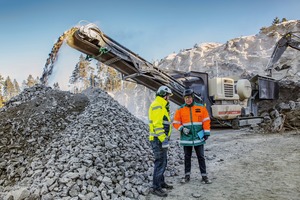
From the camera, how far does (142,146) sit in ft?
18.7

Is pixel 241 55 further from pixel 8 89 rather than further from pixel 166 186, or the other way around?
pixel 8 89

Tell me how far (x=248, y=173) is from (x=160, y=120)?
214 cm

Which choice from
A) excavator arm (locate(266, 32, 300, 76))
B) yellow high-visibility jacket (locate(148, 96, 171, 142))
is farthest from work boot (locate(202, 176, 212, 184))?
excavator arm (locate(266, 32, 300, 76))

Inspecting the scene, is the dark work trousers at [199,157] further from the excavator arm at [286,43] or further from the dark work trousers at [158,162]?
the excavator arm at [286,43]

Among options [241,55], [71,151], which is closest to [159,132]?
[71,151]

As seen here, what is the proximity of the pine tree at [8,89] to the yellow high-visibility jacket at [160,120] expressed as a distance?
52.6m

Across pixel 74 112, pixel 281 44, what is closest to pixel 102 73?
pixel 281 44

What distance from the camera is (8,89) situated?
1959 inches

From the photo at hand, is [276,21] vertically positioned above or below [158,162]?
above

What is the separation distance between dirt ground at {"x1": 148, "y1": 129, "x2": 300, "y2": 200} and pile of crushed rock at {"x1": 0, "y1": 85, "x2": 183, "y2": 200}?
682 mm

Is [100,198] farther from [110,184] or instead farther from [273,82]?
[273,82]

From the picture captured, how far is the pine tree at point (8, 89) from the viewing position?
49.2 metres

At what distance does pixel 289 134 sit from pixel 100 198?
7221 mm

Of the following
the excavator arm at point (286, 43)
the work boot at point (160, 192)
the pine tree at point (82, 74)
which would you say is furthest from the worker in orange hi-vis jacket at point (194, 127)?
the pine tree at point (82, 74)
